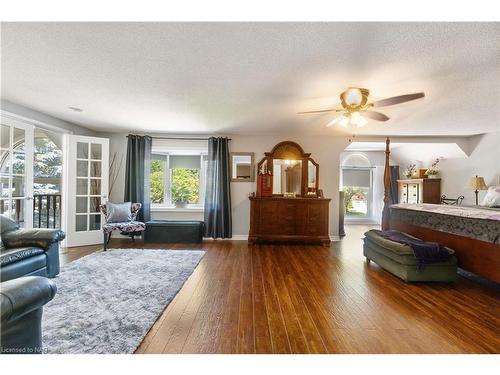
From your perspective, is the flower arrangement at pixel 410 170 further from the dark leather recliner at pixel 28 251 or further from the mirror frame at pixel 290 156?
the dark leather recliner at pixel 28 251

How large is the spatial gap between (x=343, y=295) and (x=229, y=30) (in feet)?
8.42

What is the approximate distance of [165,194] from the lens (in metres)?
5.29

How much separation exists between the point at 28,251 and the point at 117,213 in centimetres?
191

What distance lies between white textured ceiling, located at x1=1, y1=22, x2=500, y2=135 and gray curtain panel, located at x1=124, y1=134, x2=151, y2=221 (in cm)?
122

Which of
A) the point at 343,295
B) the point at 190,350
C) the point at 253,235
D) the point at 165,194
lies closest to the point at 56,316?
the point at 190,350

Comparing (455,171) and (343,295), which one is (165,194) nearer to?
(343,295)

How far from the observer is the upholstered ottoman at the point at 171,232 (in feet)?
14.8

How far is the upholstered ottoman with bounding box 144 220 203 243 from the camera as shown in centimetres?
452

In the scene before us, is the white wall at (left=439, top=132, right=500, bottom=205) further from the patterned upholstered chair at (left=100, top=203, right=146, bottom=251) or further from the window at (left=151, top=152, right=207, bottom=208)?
the patterned upholstered chair at (left=100, top=203, right=146, bottom=251)

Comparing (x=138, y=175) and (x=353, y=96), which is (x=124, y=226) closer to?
(x=138, y=175)

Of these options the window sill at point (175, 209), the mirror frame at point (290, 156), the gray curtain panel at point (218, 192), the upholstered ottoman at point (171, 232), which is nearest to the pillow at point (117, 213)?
the upholstered ottoman at point (171, 232)

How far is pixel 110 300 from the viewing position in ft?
7.03

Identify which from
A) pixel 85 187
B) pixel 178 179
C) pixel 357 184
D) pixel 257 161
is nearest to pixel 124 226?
pixel 85 187

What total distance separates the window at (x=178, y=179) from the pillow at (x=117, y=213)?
0.91 meters
